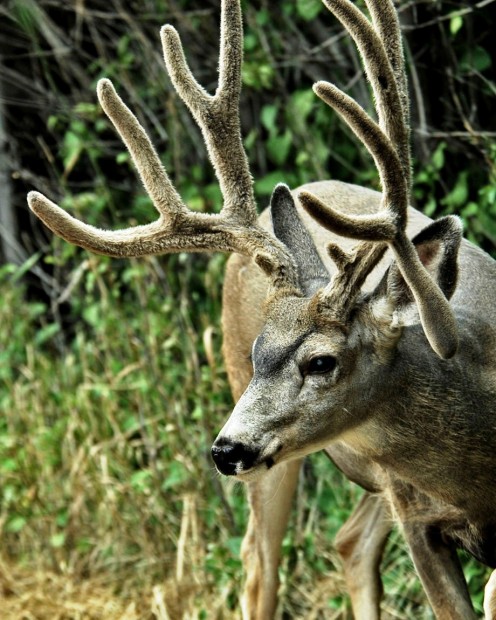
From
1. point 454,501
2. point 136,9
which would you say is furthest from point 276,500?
point 136,9

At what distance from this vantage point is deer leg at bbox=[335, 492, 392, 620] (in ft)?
18.4

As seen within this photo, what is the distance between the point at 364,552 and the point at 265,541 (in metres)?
0.45

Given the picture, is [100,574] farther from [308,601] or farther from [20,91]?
[20,91]

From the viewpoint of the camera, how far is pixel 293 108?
7.96 m

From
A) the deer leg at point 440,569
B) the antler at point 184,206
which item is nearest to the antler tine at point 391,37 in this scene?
the antler at point 184,206

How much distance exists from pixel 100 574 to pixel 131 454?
675 millimetres

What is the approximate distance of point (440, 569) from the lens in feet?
15.1

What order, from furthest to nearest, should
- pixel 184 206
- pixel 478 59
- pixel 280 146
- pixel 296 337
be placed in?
pixel 280 146, pixel 478 59, pixel 184 206, pixel 296 337

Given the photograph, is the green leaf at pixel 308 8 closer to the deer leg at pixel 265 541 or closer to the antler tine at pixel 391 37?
the deer leg at pixel 265 541

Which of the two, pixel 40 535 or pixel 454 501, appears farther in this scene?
pixel 40 535

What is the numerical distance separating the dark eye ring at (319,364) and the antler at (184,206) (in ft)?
1.55

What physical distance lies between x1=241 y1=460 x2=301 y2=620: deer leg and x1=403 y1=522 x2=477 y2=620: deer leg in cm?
117

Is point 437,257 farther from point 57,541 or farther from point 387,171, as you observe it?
point 57,541

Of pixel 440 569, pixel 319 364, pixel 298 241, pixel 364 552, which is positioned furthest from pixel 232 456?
pixel 364 552
